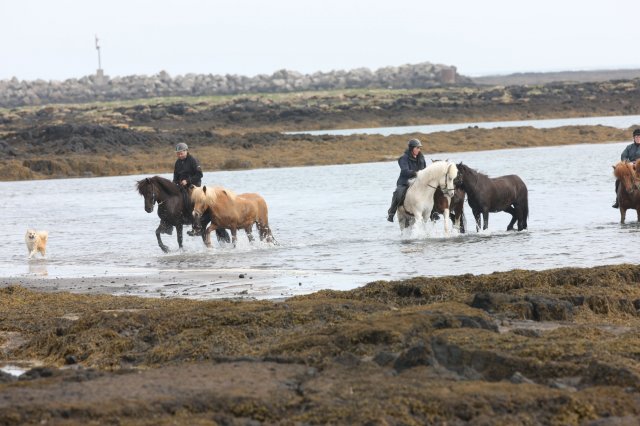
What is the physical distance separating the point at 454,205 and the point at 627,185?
288 centimetres

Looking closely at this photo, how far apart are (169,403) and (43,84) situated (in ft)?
358

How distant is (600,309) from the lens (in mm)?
9805

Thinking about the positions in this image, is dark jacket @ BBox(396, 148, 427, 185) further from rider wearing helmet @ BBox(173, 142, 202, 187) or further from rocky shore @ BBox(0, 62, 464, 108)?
rocky shore @ BBox(0, 62, 464, 108)

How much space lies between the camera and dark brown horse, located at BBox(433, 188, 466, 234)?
1788 cm

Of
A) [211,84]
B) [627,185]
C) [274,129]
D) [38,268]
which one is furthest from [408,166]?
[211,84]

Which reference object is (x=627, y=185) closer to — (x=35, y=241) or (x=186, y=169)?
(x=186, y=169)

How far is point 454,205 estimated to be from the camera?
1825cm

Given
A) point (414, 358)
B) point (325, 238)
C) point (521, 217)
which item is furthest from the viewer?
point (325, 238)

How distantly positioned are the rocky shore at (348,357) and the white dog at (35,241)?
22.3 feet

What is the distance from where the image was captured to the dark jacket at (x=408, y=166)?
1797cm

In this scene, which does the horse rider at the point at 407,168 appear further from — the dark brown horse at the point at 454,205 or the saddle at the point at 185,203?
the saddle at the point at 185,203

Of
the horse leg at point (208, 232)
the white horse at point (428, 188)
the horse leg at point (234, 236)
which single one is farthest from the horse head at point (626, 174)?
the horse leg at point (208, 232)

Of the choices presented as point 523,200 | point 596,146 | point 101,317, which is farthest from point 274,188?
point 101,317

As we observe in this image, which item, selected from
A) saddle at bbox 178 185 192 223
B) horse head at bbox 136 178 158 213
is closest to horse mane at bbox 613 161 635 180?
saddle at bbox 178 185 192 223
